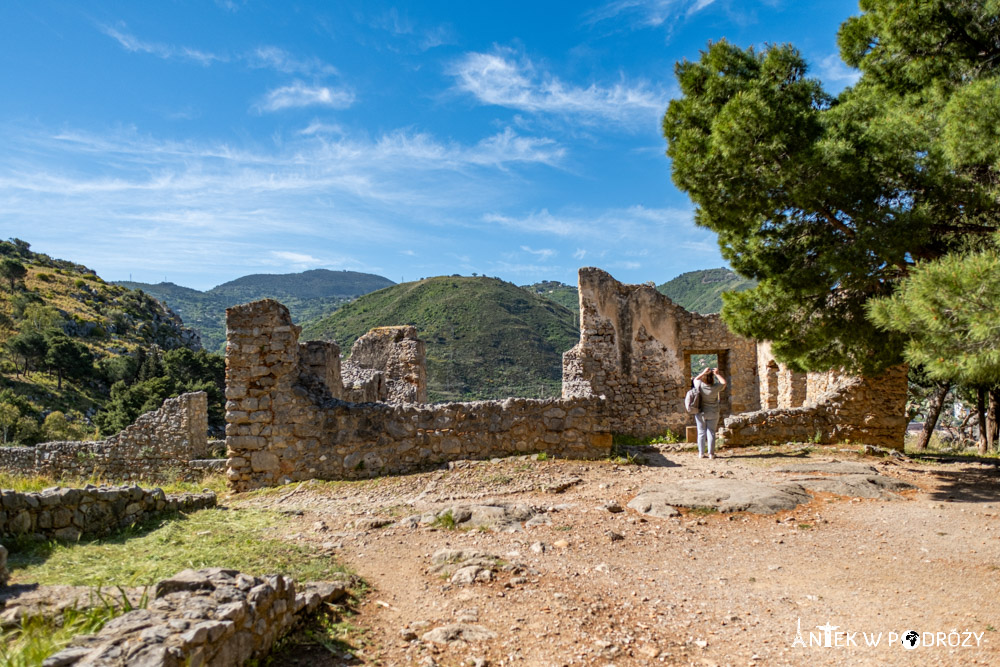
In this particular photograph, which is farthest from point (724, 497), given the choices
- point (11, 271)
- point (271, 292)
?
point (271, 292)

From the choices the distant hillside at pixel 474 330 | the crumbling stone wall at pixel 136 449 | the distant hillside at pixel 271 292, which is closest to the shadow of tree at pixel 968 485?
the crumbling stone wall at pixel 136 449

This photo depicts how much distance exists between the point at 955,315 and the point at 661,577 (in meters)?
3.55

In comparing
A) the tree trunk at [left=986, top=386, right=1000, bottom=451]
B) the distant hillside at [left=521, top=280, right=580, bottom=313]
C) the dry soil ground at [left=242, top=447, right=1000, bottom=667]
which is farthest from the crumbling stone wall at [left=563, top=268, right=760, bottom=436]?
the distant hillside at [left=521, top=280, right=580, bottom=313]

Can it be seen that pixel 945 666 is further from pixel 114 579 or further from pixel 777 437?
pixel 777 437

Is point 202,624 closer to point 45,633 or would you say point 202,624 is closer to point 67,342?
point 45,633

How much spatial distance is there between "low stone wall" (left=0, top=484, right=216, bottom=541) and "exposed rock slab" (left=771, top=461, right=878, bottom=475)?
26.0ft

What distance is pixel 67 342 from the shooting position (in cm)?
4122

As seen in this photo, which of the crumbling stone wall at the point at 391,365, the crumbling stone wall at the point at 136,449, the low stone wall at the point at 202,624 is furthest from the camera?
the crumbling stone wall at the point at 391,365

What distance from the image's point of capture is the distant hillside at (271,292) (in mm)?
125869

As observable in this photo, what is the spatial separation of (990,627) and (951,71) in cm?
713

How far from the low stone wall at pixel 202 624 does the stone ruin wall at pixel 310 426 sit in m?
4.62

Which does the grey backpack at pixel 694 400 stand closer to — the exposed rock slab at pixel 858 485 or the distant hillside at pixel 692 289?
the exposed rock slab at pixel 858 485

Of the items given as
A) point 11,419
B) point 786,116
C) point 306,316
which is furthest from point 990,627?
point 306,316

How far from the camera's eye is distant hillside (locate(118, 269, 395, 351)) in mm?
125869
